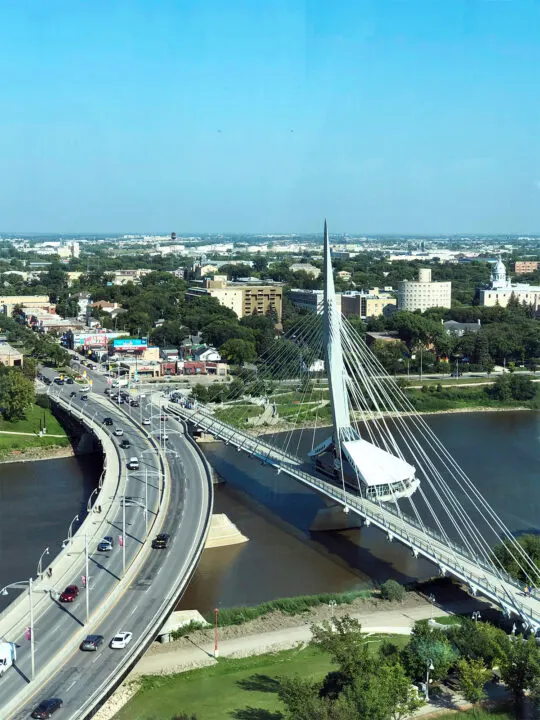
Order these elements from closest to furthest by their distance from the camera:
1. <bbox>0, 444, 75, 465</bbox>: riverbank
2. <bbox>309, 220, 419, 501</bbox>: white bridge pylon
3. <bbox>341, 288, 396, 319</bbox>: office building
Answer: <bbox>309, 220, 419, 501</bbox>: white bridge pylon → <bbox>0, 444, 75, 465</bbox>: riverbank → <bbox>341, 288, 396, 319</bbox>: office building

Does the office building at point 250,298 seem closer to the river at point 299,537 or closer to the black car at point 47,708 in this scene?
the river at point 299,537

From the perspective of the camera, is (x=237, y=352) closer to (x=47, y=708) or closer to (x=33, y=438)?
(x=33, y=438)

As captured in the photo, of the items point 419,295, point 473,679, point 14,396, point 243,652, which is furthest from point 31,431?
point 419,295

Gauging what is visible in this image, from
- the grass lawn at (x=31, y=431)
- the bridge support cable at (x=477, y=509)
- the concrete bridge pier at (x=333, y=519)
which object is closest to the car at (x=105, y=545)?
the concrete bridge pier at (x=333, y=519)

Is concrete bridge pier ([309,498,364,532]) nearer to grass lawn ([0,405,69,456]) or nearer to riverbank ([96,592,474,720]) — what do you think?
riverbank ([96,592,474,720])

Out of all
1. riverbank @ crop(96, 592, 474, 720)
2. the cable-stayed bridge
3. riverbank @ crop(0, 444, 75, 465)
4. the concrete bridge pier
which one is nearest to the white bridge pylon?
the cable-stayed bridge

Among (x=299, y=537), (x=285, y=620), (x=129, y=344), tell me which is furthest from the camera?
(x=129, y=344)

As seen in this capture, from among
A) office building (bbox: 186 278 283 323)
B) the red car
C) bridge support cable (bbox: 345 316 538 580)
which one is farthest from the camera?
office building (bbox: 186 278 283 323)
